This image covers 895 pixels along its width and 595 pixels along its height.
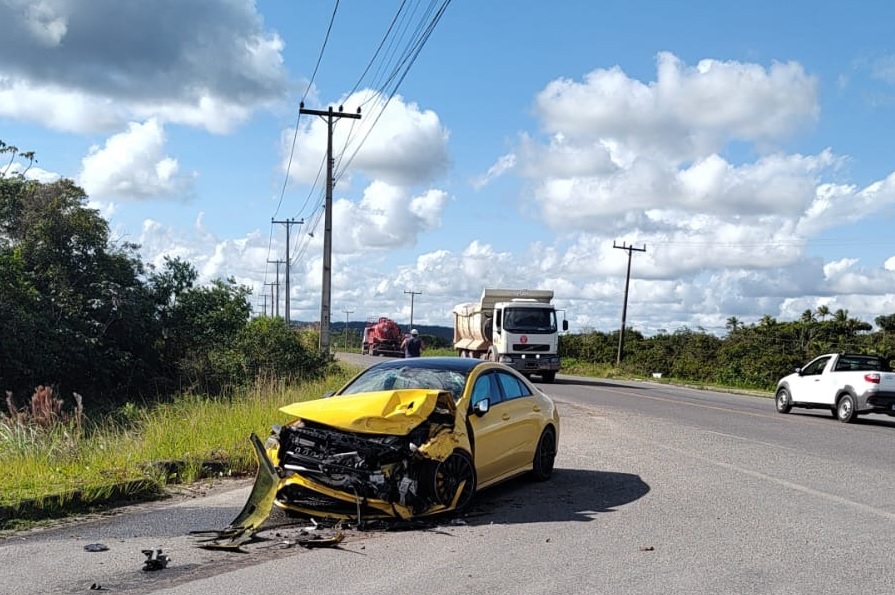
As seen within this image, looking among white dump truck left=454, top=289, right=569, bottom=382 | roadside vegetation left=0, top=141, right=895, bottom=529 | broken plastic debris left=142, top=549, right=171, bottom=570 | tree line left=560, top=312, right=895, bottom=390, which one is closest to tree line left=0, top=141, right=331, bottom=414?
roadside vegetation left=0, top=141, right=895, bottom=529

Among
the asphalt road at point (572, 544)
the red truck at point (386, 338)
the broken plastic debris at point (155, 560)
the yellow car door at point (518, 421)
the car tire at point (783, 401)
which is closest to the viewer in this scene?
the asphalt road at point (572, 544)

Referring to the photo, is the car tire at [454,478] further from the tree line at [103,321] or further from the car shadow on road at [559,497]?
the tree line at [103,321]

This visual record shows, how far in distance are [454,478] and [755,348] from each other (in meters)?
38.9

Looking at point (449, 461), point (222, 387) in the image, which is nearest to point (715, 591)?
point (449, 461)

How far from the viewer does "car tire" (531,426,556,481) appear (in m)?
10.1

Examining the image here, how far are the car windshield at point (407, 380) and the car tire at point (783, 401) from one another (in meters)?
15.6

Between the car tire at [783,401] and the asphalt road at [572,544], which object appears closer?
the asphalt road at [572,544]

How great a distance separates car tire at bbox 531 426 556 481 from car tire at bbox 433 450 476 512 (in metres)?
1.92

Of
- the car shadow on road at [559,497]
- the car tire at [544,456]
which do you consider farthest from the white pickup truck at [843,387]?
the car tire at [544,456]

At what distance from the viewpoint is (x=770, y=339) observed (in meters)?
43.5

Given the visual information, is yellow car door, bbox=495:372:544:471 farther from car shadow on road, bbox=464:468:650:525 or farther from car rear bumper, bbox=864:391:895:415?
car rear bumper, bbox=864:391:895:415

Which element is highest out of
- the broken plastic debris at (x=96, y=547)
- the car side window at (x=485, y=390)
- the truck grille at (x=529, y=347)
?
the truck grille at (x=529, y=347)

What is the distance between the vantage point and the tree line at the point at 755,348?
→ 129 ft

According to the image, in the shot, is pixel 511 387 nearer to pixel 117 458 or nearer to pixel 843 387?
pixel 117 458
